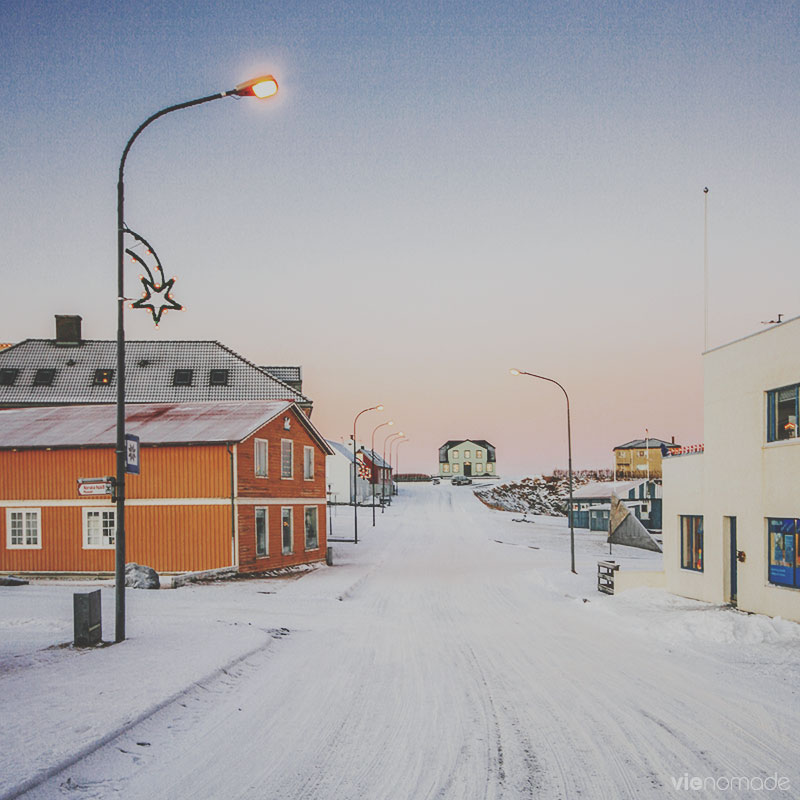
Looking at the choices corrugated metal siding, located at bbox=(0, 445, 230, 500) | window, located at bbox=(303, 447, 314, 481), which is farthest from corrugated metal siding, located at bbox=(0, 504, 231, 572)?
window, located at bbox=(303, 447, 314, 481)

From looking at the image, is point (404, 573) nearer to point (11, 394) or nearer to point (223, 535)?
point (223, 535)

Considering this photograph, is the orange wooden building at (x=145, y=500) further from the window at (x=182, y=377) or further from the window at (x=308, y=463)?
the window at (x=182, y=377)

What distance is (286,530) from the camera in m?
30.9

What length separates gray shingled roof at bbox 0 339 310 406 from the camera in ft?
151

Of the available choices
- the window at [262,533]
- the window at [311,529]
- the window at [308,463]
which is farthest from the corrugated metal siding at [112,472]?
the window at [311,529]

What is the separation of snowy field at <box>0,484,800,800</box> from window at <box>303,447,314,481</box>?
1461 centimetres

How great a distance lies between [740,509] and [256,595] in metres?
13.3

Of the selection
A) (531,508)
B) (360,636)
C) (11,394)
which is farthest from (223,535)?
(531,508)

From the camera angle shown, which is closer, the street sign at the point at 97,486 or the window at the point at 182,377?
the street sign at the point at 97,486

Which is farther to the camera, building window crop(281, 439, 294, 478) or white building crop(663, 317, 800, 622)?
building window crop(281, 439, 294, 478)

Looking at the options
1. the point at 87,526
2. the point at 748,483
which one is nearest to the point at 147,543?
the point at 87,526

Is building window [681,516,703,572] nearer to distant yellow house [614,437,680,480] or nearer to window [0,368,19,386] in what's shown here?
window [0,368,19,386]

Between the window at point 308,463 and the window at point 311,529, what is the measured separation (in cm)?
148

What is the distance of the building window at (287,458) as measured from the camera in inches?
1212
